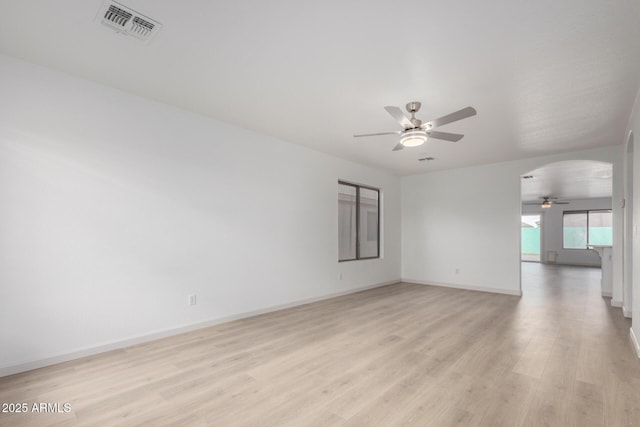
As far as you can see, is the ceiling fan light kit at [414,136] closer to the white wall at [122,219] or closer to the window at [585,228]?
the white wall at [122,219]

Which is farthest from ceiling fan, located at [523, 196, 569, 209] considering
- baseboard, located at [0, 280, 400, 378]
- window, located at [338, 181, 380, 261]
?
baseboard, located at [0, 280, 400, 378]

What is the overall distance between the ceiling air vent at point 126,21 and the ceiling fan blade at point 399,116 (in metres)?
1.96

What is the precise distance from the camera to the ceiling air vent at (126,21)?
2.02 metres

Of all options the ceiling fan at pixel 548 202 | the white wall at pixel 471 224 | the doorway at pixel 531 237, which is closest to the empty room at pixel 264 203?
the white wall at pixel 471 224

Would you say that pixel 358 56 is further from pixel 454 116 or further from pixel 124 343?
pixel 124 343

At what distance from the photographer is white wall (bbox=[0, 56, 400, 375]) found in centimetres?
263

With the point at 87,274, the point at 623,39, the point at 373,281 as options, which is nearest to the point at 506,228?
the point at 373,281

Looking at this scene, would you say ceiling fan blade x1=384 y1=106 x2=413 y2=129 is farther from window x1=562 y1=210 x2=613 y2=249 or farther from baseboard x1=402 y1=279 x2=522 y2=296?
window x1=562 y1=210 x2=613 y2=249

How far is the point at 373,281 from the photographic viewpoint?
659cm

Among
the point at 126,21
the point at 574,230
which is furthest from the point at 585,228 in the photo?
the point at 126,21

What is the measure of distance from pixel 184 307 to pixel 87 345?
936 millimetres

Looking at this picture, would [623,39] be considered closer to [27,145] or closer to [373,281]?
[27,145]

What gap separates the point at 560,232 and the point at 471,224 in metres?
8.91

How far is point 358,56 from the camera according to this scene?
2502mm
